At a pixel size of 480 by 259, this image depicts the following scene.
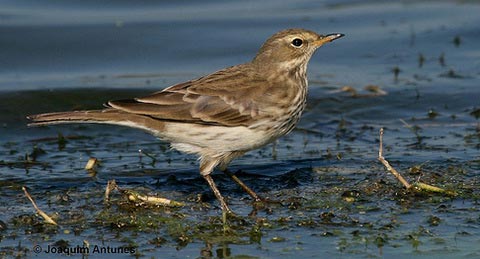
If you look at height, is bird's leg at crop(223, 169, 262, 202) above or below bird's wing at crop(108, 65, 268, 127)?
below

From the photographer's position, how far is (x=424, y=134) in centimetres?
1124

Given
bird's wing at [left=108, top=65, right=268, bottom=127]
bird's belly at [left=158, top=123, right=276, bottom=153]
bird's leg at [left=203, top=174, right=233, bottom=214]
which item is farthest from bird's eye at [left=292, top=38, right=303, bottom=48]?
bird's leg at [left=203, top=174, right=233, bottom=214]

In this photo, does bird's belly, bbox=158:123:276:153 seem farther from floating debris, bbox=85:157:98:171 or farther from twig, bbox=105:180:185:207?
floating debris, bbox=85:157:98:171

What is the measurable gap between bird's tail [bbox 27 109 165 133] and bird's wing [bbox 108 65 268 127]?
8 cm

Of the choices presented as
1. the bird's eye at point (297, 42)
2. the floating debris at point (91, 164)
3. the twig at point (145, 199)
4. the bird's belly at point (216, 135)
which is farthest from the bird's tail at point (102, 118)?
the bird's eye at point (297, 42)

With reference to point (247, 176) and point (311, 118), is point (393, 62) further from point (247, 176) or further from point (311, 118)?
point (247, 176)

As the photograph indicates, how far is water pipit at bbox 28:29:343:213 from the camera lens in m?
8.66

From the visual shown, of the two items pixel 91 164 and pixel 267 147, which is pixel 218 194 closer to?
pixel 91 164

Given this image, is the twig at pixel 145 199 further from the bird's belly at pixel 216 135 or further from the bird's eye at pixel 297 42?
the bird's eye at pixel 297 42

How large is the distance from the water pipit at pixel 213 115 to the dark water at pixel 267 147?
1.63 feet

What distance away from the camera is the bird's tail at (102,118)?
8.46 m

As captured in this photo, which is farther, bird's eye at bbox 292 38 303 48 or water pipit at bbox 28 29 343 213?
bird's eye at bbox 292 38 303 48

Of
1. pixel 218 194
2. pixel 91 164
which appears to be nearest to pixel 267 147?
pixel 91 164

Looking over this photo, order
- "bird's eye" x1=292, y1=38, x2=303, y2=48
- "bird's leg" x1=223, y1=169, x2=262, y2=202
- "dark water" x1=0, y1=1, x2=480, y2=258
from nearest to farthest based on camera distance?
"dark water" x1=0, y1=1, x2=480, y2=258 → "bird's leg" x1=223, y1=169, x2=262, y2=202 → "bird's eye" x1=292, y1=38, x2=303, y2=48
